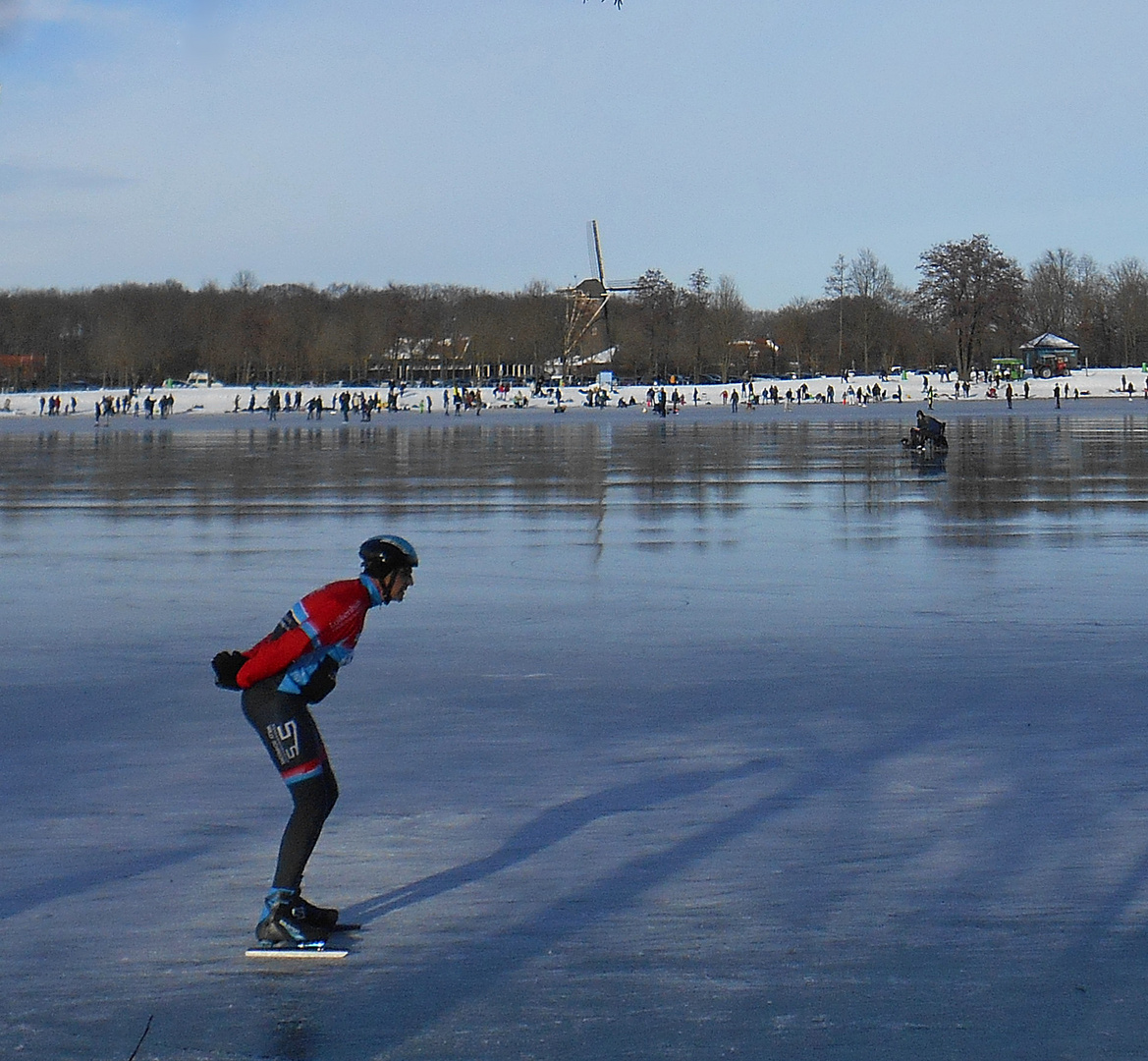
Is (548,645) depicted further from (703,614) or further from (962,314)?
(962,314)

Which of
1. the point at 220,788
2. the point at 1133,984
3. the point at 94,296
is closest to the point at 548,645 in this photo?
the point at 220,788

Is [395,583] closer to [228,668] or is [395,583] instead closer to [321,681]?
[321,681]

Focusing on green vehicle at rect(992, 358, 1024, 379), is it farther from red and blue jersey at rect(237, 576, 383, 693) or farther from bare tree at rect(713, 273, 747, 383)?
red and blue jersey at rect(237, 576, 383, 693)

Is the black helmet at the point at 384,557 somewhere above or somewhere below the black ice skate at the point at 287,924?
above

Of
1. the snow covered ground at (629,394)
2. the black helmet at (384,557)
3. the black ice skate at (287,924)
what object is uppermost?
the snow covered ground at (629,394)

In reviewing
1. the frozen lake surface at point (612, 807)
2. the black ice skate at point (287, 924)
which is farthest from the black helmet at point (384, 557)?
the frozen lake surface at point (612, 807)

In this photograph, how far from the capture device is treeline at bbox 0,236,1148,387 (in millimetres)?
119250

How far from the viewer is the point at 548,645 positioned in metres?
10.3

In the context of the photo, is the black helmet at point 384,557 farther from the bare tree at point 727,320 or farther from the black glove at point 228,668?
the bare tree at point 727,320

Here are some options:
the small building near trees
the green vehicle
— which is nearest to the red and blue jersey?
the green vehicle

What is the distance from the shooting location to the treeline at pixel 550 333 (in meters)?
119

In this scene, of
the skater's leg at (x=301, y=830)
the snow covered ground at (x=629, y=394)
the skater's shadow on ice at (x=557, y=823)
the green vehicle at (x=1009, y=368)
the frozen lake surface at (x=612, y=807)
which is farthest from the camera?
the green vehicle at (x=1009, y=368)

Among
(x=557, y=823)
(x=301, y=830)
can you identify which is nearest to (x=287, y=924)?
(x=301, y=830)

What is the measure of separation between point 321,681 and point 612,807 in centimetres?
199
